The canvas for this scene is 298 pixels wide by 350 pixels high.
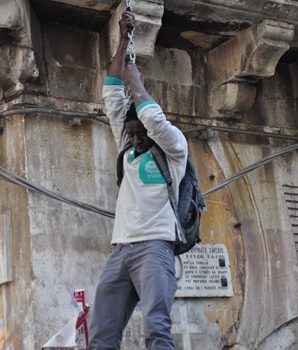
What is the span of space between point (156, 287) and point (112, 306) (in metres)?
0.32

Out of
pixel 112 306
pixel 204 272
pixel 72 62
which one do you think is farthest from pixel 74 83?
pixel 112 306

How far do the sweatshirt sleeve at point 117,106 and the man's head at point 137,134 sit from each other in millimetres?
155

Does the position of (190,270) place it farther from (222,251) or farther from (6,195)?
(6,195)

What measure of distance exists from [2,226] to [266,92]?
2771mm

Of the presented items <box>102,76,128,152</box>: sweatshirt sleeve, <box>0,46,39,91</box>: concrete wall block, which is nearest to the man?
<box>102,76,128,152</box>: sweatshirt sleeve

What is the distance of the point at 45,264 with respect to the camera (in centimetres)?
694

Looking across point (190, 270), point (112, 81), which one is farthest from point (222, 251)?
point (112, 81)

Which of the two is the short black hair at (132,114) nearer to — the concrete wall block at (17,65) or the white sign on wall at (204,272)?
the concrete wall block at (17,65)

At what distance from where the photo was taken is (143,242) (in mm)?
5277

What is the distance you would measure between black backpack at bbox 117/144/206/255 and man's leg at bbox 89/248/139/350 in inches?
13.8

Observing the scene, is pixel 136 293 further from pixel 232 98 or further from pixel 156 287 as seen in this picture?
pixel 232 98

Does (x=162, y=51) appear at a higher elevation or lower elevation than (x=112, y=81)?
higher

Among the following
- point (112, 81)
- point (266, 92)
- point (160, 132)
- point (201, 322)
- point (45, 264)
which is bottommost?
point (201, 322)

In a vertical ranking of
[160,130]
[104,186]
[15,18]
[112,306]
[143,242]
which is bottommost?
[112,306]
